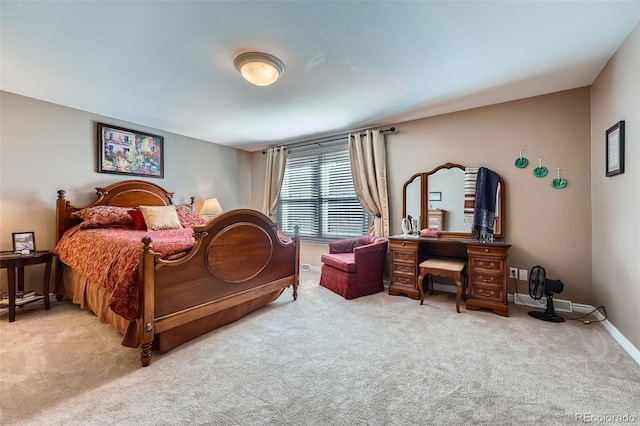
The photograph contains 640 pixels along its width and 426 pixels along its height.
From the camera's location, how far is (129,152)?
12.7 feet

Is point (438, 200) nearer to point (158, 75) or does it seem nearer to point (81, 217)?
point (158, 75)

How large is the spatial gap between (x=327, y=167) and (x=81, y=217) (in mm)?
3342

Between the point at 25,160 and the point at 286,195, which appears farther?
the point at 286,195

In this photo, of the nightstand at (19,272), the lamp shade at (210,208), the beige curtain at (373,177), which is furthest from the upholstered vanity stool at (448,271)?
the nightstand at (19,272)

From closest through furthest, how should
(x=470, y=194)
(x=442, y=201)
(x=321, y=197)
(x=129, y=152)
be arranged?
(x=470, y=194), (x=442, y=201), (x=129, y=152), (x=321, y=197)

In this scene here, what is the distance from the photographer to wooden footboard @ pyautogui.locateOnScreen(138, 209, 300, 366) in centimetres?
190

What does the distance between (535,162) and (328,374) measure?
Answer: 3.10 metres

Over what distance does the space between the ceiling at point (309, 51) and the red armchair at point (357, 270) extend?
1.77 m

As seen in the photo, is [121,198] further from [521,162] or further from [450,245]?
[521,162]

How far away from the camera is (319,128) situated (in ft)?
13.6

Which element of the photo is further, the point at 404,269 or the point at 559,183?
the point at 404,269

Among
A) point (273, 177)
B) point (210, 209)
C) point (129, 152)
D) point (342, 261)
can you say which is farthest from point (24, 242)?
point (342, 261)

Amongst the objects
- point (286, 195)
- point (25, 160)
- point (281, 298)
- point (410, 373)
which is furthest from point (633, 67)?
point (25, 160)

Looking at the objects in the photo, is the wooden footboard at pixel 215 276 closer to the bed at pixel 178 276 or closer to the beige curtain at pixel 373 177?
the bed at pixel 178 276
